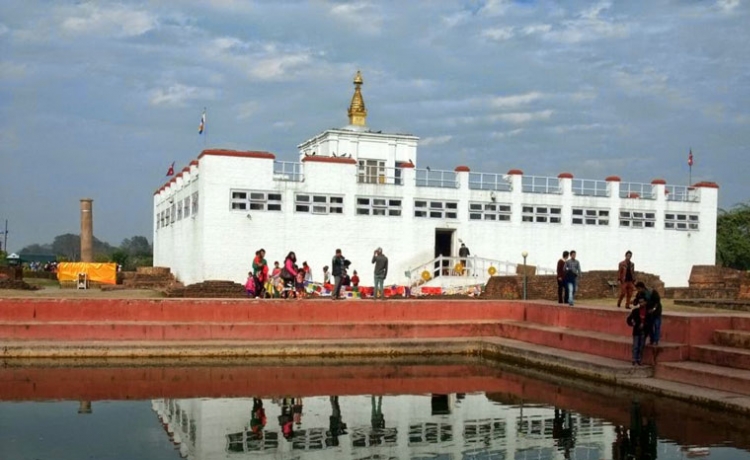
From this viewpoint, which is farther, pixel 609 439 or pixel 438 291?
pixel 438 291

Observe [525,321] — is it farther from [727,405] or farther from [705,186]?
[705,186]

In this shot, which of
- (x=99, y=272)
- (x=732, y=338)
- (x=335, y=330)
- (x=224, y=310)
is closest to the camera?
(x=732, y=338)

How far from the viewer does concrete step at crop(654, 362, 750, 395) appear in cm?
1342

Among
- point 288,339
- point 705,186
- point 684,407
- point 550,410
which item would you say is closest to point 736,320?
point 684,407

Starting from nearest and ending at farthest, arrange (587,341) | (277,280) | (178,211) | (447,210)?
(587,341) → (277,280) → (447,210) → (178,211)

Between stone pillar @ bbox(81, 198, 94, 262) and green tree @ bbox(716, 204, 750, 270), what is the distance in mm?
46710

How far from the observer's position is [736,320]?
15766 mm

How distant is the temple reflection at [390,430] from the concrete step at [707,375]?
177 cm

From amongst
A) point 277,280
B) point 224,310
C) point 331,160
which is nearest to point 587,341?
point 224,310

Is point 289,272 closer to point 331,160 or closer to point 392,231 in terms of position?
point 331,160

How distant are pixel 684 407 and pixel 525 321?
323 inches

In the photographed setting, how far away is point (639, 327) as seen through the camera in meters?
15.3

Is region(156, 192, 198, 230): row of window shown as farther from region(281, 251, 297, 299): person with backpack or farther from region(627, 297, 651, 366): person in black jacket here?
region(627, 297, 651, 366): person in black jacket

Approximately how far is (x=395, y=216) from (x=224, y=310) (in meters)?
17.3
